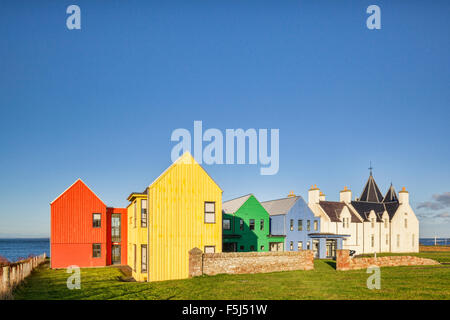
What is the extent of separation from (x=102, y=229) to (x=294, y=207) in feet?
77.0

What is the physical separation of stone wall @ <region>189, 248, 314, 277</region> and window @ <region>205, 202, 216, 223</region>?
8.05 feet

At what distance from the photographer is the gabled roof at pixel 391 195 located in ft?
222

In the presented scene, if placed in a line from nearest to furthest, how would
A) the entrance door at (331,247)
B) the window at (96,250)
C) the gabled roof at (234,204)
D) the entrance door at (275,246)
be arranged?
1. the window at (96,250)
2. the gabled roof at (234,204)
3. the entrance door at (275,246)
4. the entrance door at (331,247)

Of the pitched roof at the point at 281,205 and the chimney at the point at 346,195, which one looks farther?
the chimney at the point at 346,195

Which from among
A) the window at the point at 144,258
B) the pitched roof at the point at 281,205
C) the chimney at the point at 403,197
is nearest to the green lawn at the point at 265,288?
the window at the point at 144,258

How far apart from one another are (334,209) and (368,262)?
27264 mm

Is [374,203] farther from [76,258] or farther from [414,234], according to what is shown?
[76,258]

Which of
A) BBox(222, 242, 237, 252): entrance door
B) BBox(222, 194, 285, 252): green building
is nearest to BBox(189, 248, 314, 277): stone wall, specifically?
BBox(222, 194, 285, 252): green building

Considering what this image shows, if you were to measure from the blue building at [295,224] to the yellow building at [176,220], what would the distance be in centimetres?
2314

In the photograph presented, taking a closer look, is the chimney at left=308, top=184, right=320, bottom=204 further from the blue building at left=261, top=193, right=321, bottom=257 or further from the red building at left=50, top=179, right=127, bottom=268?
the red building at left=50, top=179, right=127, bottom=268

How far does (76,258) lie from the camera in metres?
39.0

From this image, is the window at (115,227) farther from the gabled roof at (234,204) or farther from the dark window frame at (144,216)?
the dark window frame at (144,216)

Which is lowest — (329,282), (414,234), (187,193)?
(414,234)
